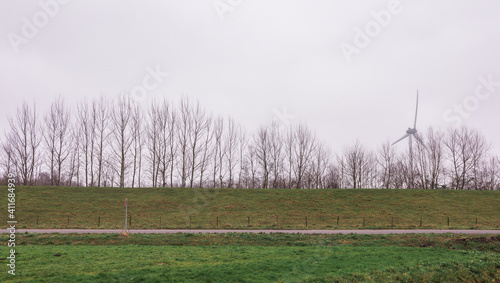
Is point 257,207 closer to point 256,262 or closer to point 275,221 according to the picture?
point 275,221

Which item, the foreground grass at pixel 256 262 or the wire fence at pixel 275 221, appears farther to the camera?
the wire fence at pixel 275 221

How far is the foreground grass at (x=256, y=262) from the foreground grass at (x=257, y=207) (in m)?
14.3

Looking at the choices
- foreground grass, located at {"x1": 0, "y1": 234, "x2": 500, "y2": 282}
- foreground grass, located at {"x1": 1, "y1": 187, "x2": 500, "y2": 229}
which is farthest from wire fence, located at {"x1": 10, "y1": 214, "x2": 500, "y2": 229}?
foreground grass, located at {"x1": 0, "y1": 234, "x2": 500, "y2": 282}

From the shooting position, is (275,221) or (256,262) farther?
(275,221)

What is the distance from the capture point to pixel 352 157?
3044 inches

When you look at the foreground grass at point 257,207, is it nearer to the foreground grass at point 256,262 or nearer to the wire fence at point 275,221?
the wire fence at point 275,221

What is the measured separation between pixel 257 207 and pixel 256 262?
1250 inches

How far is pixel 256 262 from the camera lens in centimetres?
1297

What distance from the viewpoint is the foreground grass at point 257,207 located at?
35688 millimetres

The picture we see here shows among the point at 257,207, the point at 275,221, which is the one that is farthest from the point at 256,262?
the point at 257,207

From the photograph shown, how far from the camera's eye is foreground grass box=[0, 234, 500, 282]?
11016mm

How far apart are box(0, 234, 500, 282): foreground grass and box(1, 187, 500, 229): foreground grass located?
1432 cm

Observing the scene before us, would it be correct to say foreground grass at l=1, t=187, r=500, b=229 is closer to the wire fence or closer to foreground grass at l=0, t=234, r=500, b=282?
the wire fence

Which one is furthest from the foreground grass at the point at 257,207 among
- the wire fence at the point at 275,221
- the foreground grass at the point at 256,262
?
the foreground grass at the point at 256,262
